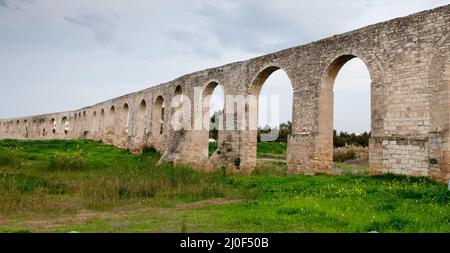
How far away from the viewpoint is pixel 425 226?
5.04m

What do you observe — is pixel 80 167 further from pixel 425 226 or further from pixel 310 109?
pixel 425 226

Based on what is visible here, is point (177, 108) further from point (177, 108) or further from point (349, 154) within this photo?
point (349, 154)

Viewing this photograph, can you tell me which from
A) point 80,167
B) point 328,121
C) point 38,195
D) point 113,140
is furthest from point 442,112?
point 113,140

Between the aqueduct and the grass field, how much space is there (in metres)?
1.02

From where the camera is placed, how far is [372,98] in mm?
11531

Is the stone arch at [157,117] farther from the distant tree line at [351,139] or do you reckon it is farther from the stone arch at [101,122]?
the distant tree line at [351,139]

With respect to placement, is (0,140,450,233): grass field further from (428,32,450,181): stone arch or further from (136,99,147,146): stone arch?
(136,99,147,146): stone arch

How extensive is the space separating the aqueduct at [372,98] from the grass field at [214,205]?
102cm

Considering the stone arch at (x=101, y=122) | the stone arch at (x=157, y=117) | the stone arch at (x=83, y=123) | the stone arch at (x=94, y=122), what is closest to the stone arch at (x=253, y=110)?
the stone arch at (x=157, y=117)

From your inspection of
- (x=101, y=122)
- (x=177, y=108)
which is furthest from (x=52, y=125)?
(x=177, y=108)

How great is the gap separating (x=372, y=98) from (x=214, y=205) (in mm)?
6268

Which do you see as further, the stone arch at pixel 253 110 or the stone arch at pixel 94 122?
the stone arch at pixel 94 122

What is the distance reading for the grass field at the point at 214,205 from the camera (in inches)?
219

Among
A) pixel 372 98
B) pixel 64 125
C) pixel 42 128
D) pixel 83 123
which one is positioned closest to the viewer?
pixel 372 98
